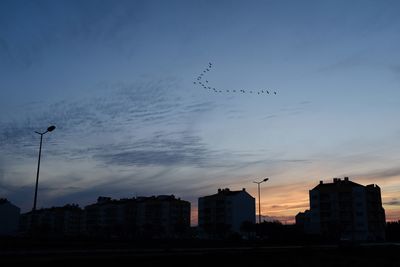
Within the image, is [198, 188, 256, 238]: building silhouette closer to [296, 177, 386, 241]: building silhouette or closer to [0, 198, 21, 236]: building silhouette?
[296, 177, 386, 241]: building silhouette

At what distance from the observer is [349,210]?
148m

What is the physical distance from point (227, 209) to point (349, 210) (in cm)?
4342

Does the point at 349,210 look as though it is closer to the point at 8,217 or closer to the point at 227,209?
the point at 227,209

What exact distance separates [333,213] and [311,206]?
879 cm

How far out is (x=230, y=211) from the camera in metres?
170

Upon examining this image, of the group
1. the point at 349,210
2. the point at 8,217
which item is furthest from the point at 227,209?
the point at 8,217

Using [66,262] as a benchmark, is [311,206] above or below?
above

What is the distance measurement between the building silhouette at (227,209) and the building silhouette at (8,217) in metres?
73.9

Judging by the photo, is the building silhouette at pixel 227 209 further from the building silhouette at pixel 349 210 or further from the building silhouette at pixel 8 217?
the building silhouette at pixel 8 217

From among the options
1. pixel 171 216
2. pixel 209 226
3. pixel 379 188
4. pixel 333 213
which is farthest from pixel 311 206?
pixel 171 216

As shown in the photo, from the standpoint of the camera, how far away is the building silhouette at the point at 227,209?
555ft

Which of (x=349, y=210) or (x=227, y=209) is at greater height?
(x=227, y=209)

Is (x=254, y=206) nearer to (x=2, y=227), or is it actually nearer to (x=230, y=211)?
(x=230, y=211)

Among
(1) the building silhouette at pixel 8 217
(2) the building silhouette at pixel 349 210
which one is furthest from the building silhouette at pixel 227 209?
(1) the building silhouette at pixel 8 217
